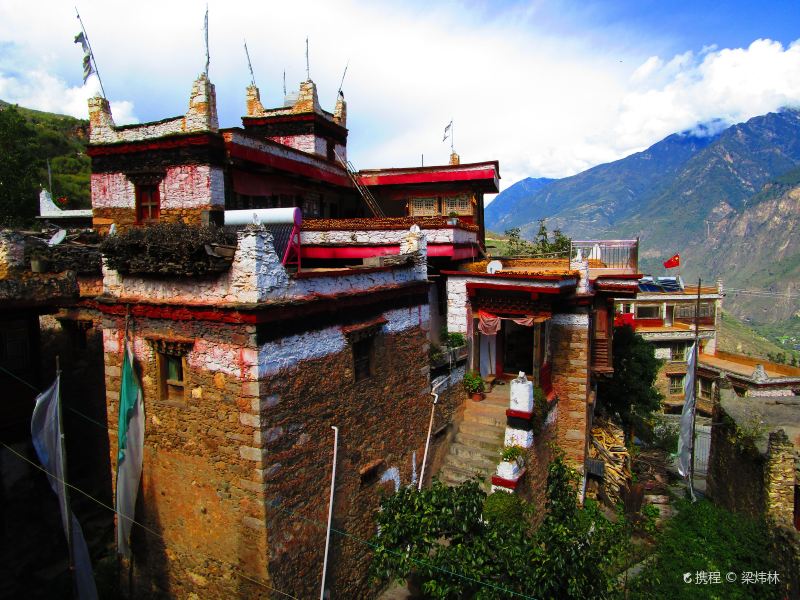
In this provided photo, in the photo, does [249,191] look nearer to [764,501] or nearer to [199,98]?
[199,98]

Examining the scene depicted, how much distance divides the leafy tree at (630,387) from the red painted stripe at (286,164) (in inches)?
599

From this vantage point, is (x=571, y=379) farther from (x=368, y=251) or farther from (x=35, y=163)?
(x=35, y=163)

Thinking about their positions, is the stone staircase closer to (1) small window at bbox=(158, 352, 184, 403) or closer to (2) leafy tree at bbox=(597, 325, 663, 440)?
(1) small window at bbox=(158, 352, 184, 403)

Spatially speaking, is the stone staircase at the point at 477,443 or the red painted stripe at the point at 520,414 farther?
the stone staircase at the point at 477,443

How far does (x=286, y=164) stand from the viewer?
19312 millimetres

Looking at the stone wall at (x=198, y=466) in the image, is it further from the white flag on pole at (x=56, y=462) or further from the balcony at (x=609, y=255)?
the balcony at (x=609, y=255)

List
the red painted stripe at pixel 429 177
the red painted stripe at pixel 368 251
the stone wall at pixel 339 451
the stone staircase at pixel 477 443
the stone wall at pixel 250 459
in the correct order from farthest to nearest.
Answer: the red painted stripe at pixel 429 177
the red painted stripe at pixel 368 251
the stone staircase at pixel 477 443
the stone wall at pixel 339 451
the stone wall at pixel 250 459

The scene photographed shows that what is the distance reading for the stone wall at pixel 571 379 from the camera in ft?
54.5

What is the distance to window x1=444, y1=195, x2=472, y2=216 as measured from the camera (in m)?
24.1

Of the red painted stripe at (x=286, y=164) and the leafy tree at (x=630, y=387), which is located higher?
the red painted stripe at (x=286, y=164)

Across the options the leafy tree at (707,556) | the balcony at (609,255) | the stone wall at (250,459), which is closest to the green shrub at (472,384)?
the stone wall at (250,459)

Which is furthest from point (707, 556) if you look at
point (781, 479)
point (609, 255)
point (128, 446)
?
point (128, 446)

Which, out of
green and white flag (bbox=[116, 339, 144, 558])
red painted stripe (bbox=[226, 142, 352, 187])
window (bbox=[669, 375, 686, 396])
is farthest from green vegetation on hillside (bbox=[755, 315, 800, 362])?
green and white flag (bbox=[116, 339, 144, 558])

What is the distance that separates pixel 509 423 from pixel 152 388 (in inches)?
347
